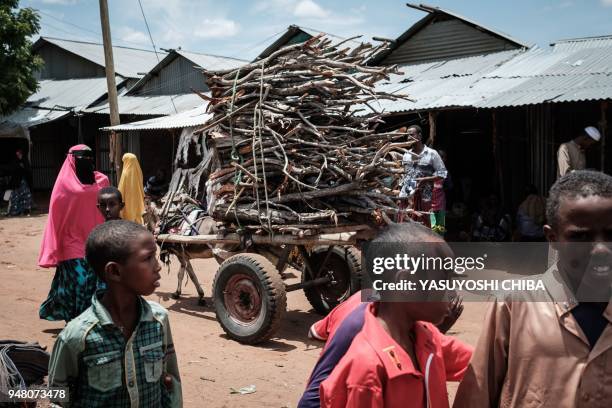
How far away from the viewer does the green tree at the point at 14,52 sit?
18562 millimetres

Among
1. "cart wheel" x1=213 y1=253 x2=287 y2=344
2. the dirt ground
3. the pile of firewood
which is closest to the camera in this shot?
the dirt ground

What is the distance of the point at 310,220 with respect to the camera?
5816mm

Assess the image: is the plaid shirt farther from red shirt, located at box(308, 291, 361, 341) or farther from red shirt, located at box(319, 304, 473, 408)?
red shirt, located at box(319, 304, 473, 408)

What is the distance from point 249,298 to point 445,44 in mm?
11767

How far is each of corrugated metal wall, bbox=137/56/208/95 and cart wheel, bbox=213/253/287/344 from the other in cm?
1682

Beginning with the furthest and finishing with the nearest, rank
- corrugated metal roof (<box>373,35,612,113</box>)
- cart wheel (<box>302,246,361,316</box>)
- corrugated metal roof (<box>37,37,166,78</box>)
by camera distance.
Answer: corrugated metal roof (<box>37,37,166,78</box>)
corrugated metal roof (<box>373,35,612,113</box>)
cart wheel (<box>302,246,361,316</box>)

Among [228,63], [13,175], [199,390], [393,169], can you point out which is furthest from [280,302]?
[228,63]

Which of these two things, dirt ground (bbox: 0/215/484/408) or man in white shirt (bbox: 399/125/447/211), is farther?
man in white shirt (bbox: 399/125/447/211)

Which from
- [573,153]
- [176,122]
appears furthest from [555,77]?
[176,122]

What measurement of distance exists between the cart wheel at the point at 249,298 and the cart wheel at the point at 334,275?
106cm

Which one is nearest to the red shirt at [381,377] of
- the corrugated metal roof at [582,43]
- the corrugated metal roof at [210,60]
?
the corrugated metal roof at [582,43]

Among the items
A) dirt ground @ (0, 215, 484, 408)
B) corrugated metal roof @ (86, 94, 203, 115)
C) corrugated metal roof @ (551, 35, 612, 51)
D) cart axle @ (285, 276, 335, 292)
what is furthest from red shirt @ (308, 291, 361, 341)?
corrugated metal roof @ (86, 94, 203, 115)

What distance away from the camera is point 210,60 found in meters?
23.1

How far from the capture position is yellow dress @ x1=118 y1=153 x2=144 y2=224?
742 cm
